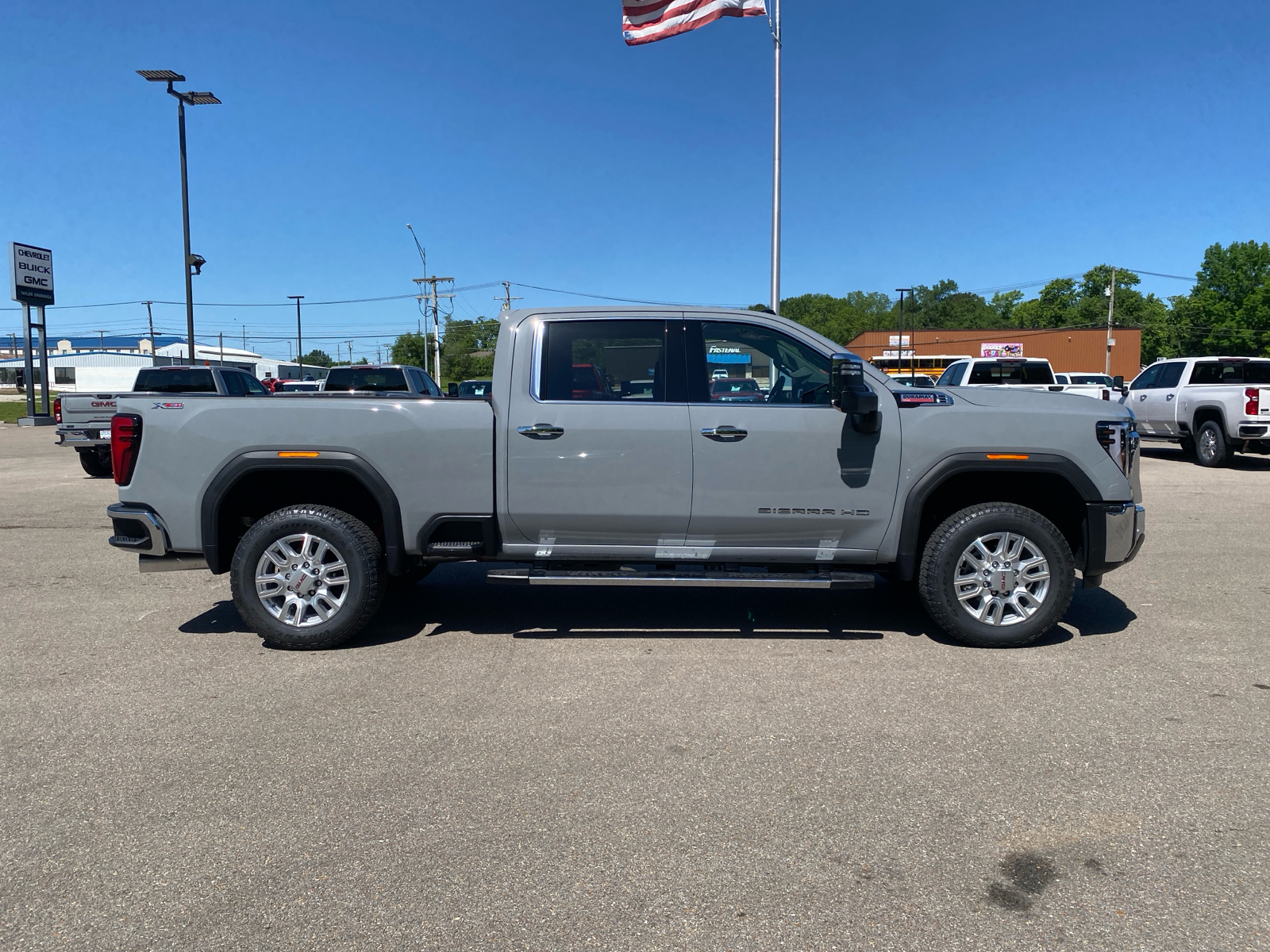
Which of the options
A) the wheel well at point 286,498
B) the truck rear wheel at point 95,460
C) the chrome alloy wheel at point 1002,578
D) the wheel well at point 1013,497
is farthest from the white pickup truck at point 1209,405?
the truck rear wheel at point 95,460

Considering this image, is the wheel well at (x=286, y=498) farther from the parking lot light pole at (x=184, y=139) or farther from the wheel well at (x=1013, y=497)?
the parking lot light pole at (x=184, y=139)

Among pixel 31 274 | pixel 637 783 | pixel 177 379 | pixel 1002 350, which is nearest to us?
pixel 637 783

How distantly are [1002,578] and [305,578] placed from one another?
4.06 meters

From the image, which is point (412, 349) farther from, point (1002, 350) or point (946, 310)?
point (946, 310)

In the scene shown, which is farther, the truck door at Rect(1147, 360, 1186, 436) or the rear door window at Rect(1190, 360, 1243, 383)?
the truck door at Rect(1147, 360, 1186, 436)

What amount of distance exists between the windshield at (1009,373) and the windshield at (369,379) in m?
12.8

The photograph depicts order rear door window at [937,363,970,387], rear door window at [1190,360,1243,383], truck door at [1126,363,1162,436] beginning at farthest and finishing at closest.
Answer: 1. rear door window at [937,363,970,387]
2. truck door at [1126,363,1162,436]
3. rear door window at [1190,360,1243,383]

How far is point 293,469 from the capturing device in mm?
5223

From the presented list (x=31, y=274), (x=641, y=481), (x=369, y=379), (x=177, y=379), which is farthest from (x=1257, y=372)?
Answer: (x=31, y=274)

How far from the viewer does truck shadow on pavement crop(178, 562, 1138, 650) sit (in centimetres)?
565

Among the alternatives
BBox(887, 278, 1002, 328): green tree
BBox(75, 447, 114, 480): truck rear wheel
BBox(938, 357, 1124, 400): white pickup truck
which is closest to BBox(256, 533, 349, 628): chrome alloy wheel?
BBox(75, 447, 114, 480): truck rear wheel

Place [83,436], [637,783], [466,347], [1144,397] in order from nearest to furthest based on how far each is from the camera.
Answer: [637,783], [83,436], [1144,397], [466,347]

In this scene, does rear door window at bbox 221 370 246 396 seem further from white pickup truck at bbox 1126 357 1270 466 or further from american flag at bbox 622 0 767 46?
white pickup truck at bbox 1126 357 1270 466

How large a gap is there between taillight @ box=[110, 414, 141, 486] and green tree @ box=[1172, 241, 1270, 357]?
9631 cm
